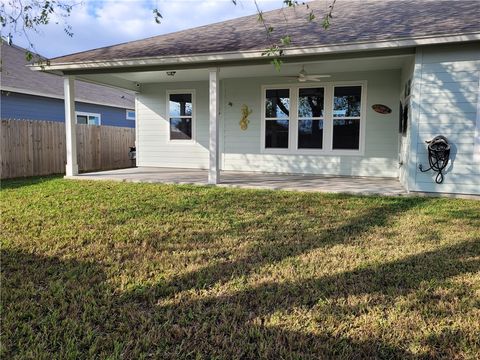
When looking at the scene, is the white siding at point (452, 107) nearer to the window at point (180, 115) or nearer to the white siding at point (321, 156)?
the white siding at point (321, 156)

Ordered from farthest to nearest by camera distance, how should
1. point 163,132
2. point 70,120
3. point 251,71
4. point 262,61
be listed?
point 163,132 < point 251,71 < point 70,120 < point 262,61

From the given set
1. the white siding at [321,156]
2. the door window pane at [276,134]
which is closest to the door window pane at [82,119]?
the white siding at [321,156]

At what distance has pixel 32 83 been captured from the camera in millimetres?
13391

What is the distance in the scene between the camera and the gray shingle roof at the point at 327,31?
6.21 meters

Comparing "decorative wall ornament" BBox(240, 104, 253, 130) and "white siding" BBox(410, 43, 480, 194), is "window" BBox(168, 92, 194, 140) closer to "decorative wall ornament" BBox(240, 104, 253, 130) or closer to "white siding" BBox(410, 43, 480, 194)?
"decorative wall ornament" BBox(240, 104, 253, 130)

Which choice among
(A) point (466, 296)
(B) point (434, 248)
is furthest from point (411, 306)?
(B) point (434, 248)

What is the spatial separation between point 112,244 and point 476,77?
5.92 meters

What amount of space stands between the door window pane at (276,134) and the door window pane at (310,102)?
51 cm

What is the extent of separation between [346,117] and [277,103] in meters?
1.77

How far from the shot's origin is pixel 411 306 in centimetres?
262

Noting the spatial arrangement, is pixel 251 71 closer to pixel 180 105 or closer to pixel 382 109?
pixel 180 105

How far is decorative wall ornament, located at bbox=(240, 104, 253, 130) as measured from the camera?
983 cm

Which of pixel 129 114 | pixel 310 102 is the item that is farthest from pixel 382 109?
pixel 129 114

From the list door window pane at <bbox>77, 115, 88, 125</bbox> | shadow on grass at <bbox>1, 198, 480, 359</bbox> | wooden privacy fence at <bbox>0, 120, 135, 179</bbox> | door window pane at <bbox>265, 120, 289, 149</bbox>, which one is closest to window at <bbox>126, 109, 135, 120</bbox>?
door window pane at <bbox>77, 115, 88, 125</bbox>
